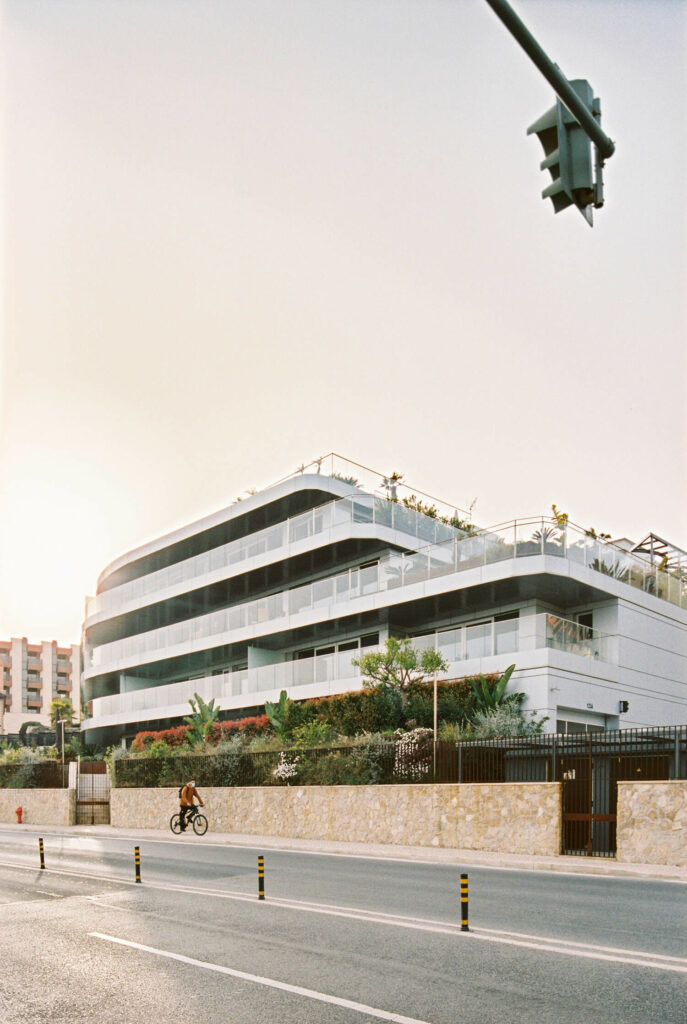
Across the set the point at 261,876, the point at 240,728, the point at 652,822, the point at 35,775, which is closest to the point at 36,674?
the point at 35,775

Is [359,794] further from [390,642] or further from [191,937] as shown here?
[191,937]

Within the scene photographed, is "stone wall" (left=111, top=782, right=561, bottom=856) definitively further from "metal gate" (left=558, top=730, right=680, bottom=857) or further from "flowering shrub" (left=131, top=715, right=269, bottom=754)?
"flowering shrub" (left=131, top=715, right=269, bottom=754)

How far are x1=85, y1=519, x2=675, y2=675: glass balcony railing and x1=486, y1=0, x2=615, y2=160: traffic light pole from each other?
85.5ft

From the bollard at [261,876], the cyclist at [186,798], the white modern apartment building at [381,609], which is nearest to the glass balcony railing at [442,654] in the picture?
the white modern apartment building at [381,609]

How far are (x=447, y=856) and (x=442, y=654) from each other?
13221 mm

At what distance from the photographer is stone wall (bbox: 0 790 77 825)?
136 ft

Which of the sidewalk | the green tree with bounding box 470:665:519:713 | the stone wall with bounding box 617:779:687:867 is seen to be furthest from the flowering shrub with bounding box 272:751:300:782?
the stone wall with bounding box 617:779:687:867

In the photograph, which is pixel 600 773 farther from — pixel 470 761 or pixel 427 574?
pixel 427 574

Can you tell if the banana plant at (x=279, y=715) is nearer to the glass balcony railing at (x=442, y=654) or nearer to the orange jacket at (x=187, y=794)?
the glass balcony railing at (x=442, y=654)

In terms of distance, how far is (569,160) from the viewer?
7.19 m

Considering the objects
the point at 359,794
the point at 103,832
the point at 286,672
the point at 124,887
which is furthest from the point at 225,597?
the point at 124,887

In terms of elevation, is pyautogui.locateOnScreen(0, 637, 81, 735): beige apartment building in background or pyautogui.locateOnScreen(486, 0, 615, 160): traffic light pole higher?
pyautogui.locateOnScreen(486, 0, 615, 160): traffic light pole

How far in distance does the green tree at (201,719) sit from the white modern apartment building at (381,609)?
3.17ft

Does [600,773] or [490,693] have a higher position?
[490,693]
